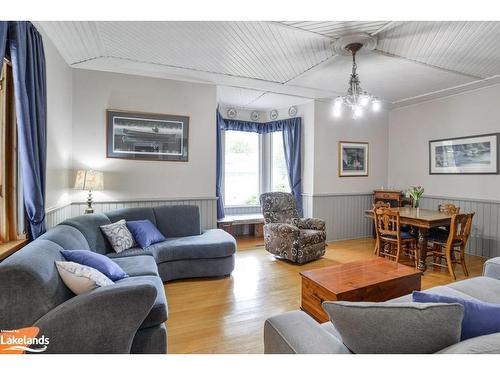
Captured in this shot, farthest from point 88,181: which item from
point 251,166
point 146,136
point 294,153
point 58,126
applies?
point 294,153

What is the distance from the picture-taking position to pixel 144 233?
3.11 m

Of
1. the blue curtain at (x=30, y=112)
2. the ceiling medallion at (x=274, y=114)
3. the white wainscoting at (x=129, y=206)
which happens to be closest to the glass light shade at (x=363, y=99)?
the white wainscoting at (x=129, y=206)

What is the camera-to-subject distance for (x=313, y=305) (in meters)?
2.34

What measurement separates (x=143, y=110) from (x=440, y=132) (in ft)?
16.9

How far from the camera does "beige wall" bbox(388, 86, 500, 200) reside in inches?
165

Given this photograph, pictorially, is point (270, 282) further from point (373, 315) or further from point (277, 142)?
Result: point (277, 142)

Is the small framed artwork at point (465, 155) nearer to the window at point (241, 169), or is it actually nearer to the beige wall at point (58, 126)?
the window at point (241, 169)

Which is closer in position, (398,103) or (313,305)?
(313,305)

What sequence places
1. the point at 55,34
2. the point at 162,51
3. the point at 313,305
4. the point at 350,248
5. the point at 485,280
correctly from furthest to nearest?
the point at 350,248
the point at 162,51
the point at 55,34
the point at 313,305
the point at 485,280

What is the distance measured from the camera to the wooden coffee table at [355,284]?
2.14 metres

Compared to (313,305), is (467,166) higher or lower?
higher

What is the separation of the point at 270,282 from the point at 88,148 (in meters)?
3.08

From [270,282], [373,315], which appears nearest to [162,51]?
[270,282]

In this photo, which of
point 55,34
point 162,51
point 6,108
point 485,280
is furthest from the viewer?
point 162,51
